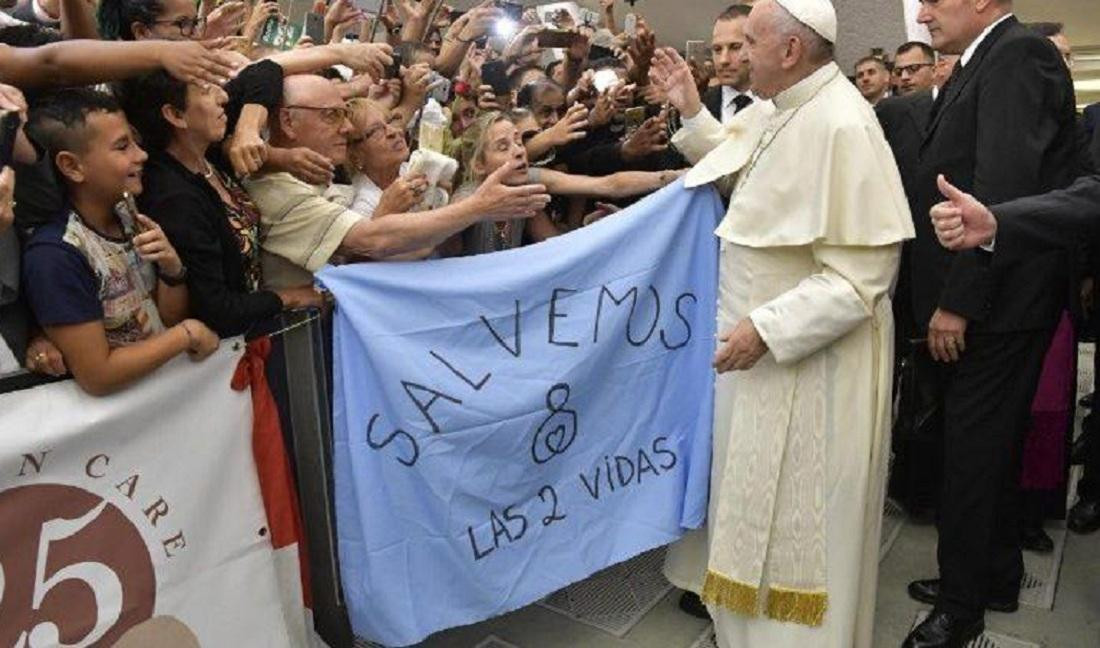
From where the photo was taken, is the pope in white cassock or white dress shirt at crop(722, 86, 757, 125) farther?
white dress shirt at crop(722, 86, 757, 125)

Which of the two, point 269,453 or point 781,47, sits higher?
point 781,47

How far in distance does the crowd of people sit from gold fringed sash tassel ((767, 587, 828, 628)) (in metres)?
0.50

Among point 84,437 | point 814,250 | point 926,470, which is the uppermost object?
point 814,250

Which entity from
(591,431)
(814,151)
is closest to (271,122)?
(591,431)

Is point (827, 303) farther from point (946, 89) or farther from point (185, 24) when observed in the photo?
point (185, 24)

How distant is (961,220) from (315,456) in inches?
63.5

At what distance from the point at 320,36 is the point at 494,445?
95.3 inches

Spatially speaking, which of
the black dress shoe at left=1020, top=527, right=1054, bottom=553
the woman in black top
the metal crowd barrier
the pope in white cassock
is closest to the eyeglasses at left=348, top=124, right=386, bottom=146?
the woman in black top

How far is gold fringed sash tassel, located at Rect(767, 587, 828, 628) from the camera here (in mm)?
2312

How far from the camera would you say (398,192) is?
2.29 m

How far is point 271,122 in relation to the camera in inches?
93.0

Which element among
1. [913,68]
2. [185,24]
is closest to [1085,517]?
[913,68]

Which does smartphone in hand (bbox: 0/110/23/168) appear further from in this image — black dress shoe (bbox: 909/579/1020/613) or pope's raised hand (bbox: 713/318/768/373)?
black dress shoe (bbox: 909/579/1020/613)

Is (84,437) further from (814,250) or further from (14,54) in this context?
(814,250)
